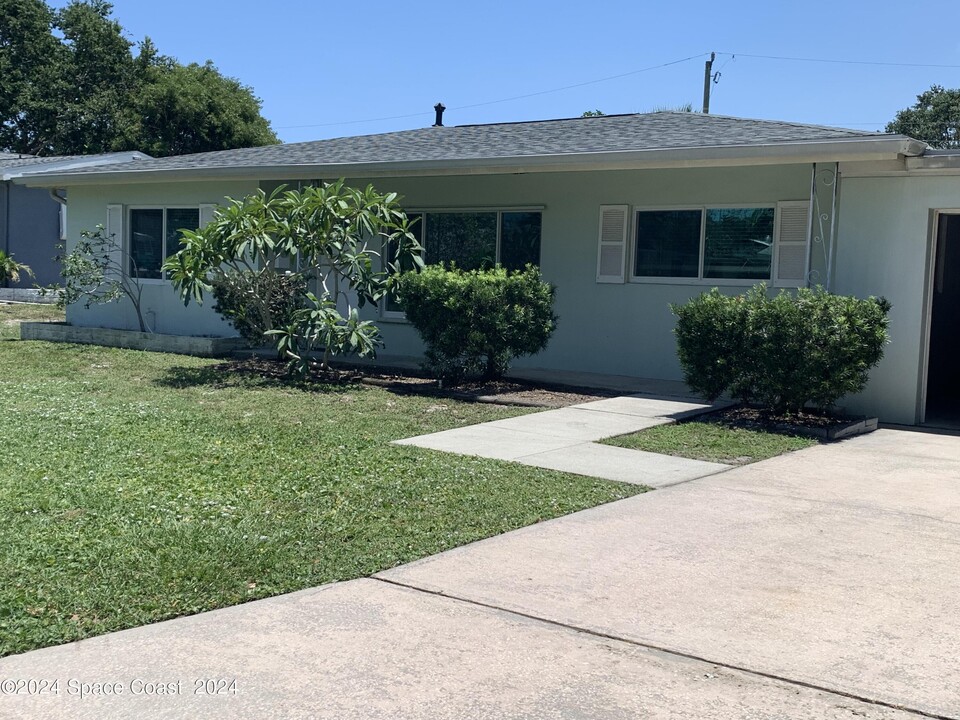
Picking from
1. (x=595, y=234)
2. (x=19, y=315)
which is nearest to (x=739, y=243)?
(x=595, y=234)

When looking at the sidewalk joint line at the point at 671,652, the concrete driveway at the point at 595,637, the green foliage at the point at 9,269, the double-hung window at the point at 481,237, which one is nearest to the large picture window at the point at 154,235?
the double-hung window at the point at 481,237

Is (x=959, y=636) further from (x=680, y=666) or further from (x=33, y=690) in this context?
(x=33, y=690)

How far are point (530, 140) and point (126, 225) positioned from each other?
7657mm

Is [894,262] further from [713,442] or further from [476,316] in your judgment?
[476,316]

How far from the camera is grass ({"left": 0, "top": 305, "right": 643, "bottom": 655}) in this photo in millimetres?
4891

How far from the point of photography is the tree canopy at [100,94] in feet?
134

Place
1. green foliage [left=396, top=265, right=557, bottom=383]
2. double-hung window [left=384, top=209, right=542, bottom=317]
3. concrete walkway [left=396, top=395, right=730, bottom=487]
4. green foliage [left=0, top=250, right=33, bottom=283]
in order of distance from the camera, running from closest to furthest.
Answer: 1. concrete walkway [left=396, top=395, right=730, bottom=487]
2. green foliage [left=396, top=265, right=557, bottom=383]
3. double-hung window [left=384, top=209, right=542, bottom=317]
4. green foliage [left=0, top=250, right=33, bottom=283]

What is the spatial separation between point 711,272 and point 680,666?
9.22 meters

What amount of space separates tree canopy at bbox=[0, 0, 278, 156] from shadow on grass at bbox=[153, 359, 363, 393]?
96.8 feet

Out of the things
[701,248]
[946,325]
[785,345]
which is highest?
[701,248]

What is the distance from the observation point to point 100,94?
45781 millimetres

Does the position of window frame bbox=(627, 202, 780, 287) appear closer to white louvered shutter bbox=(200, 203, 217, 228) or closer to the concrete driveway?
the concrete driveway

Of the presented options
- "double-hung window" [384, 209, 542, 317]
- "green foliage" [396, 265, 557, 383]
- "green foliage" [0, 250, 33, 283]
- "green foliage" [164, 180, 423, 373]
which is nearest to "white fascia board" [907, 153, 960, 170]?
"green foliage" [396, 265, 557, 383]

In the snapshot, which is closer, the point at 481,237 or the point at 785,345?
the point at 785,345
